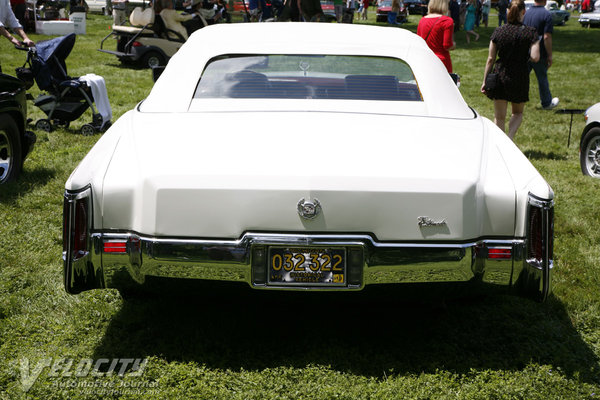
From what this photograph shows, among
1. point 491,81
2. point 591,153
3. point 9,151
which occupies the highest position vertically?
point 491,81

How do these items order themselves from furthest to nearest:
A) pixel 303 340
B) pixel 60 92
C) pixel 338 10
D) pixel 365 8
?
pixel 365 8 < pixel 338 10 < pixel 60 92 < pixel 303 340

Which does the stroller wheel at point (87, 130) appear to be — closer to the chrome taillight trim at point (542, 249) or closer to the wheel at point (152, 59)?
the wheel at point (152, 59)

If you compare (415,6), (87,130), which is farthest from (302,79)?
(415,6)

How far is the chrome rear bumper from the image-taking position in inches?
122

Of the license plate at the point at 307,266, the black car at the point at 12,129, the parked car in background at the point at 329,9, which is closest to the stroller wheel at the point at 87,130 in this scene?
the black car at the point at 12,129

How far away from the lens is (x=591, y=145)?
761cm

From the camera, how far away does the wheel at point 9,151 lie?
6215 mm

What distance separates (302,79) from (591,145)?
4.24m

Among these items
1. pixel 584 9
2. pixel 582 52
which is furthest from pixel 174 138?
pixel 584 9

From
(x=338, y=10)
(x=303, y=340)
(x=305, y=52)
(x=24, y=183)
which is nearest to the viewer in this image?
(x=303, y=340)

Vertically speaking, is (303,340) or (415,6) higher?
(415,6)

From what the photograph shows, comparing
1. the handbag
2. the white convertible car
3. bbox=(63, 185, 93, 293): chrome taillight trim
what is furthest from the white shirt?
bbox=(63, 185, 93, 293): chrome taillight trim

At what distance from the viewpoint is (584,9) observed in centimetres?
4109

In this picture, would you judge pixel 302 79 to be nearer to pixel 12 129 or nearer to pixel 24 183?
pixel 12 129
